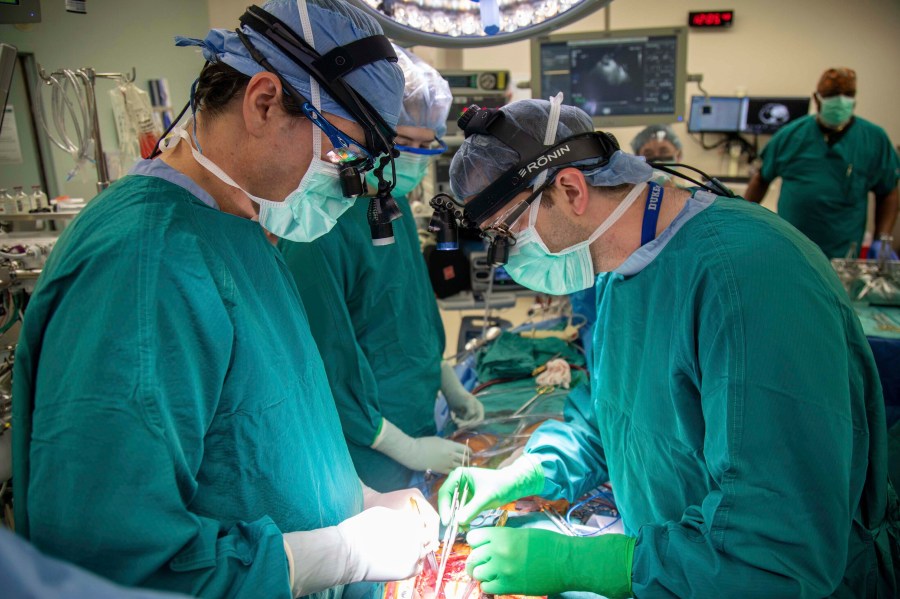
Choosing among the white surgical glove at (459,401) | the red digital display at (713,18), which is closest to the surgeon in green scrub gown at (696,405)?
the white surgical glove at (459,401)

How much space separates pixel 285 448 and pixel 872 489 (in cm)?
105

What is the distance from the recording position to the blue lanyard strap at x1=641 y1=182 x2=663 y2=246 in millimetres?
1160

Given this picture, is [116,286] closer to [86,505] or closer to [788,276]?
[86,505]

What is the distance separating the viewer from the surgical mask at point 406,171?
5.68 ft

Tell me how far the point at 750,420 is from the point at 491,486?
2.17 ft

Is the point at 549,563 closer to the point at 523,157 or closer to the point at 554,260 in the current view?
the point at 554,260

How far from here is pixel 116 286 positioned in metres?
0.75

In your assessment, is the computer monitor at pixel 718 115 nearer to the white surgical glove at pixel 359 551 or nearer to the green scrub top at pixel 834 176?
the green scrub top at pixel 834 176

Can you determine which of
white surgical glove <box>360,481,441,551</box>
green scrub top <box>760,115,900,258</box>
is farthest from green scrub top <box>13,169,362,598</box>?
green scrub top <box>760,115,900,258</box>

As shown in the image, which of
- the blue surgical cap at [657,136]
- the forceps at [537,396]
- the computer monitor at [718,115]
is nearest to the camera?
the forceps at [537,396]

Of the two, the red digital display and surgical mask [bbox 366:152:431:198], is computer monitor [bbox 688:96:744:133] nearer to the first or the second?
the red digital display

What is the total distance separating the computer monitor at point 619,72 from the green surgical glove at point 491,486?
1986 millimetres

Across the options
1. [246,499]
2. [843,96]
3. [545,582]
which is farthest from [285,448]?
[843,96]

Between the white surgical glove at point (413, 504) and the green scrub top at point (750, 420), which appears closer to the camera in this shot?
the green scrub top at point (750, 420)
